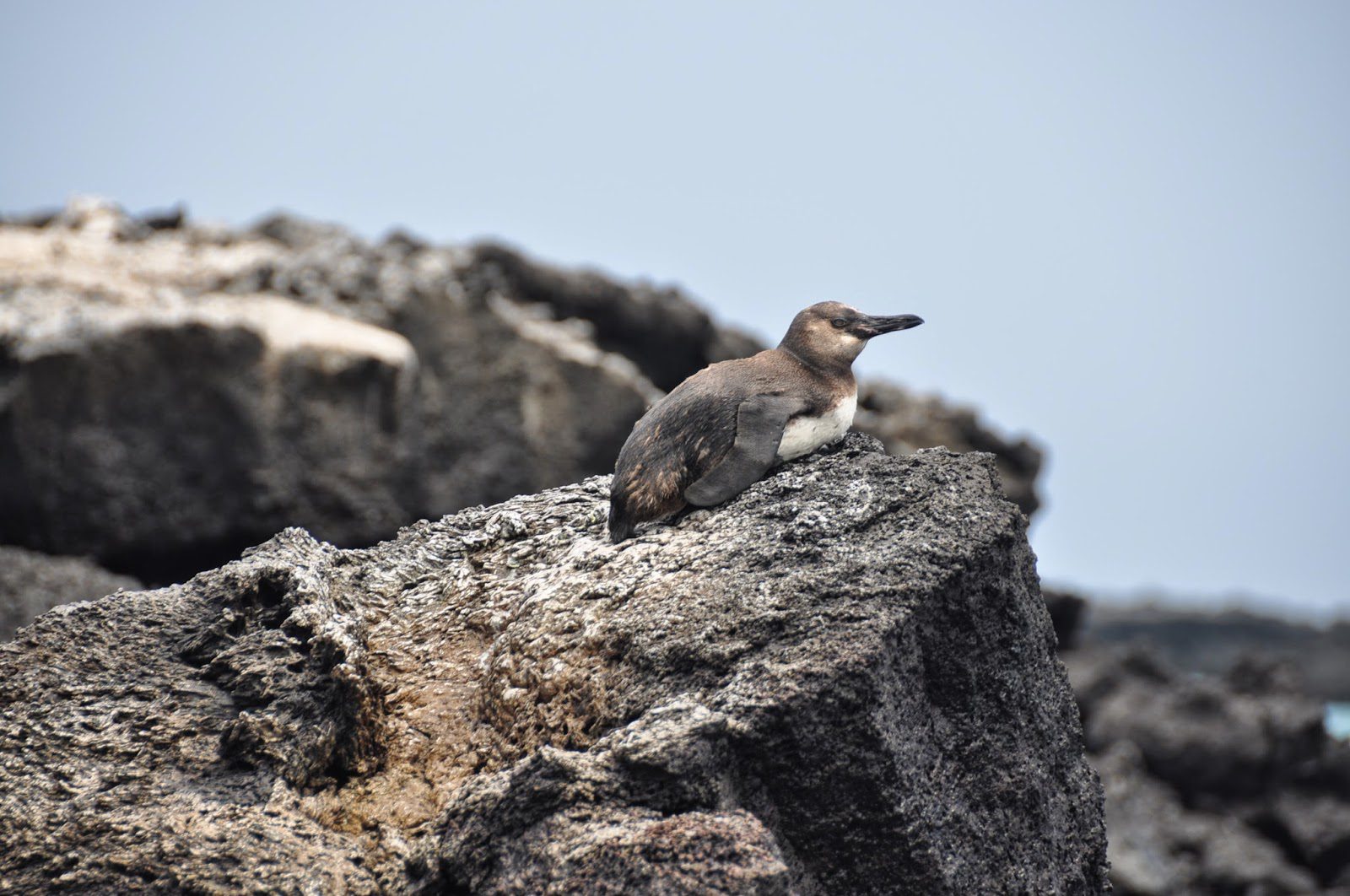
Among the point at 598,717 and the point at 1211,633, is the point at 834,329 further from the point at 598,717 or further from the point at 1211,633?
the point at 1211,633

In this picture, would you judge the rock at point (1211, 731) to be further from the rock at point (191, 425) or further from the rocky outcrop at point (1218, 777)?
the rock at point (191, 425)

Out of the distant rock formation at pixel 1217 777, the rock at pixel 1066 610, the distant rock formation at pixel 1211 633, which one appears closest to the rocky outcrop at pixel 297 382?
the rock at pixel 1066 610

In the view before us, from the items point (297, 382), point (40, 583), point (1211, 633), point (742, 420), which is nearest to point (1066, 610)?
point (297, 382)

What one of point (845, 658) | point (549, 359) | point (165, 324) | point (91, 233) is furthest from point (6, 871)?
Result: point (91, 233)

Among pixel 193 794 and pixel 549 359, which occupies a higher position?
pixel 193 794

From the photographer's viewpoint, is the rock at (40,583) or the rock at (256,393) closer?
the rock at (40,583)

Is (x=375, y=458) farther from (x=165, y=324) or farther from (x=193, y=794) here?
(x=193, y=794)

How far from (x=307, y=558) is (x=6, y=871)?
136 centimetres

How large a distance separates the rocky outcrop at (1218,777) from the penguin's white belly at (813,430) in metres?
7.97

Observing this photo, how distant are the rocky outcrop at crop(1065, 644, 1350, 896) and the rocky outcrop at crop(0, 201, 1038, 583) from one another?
3542mm

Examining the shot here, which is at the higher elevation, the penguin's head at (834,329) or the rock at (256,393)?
the penguin's head at (834,329)

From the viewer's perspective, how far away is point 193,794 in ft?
11.4

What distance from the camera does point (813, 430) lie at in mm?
4473

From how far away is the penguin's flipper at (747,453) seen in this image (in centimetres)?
413
